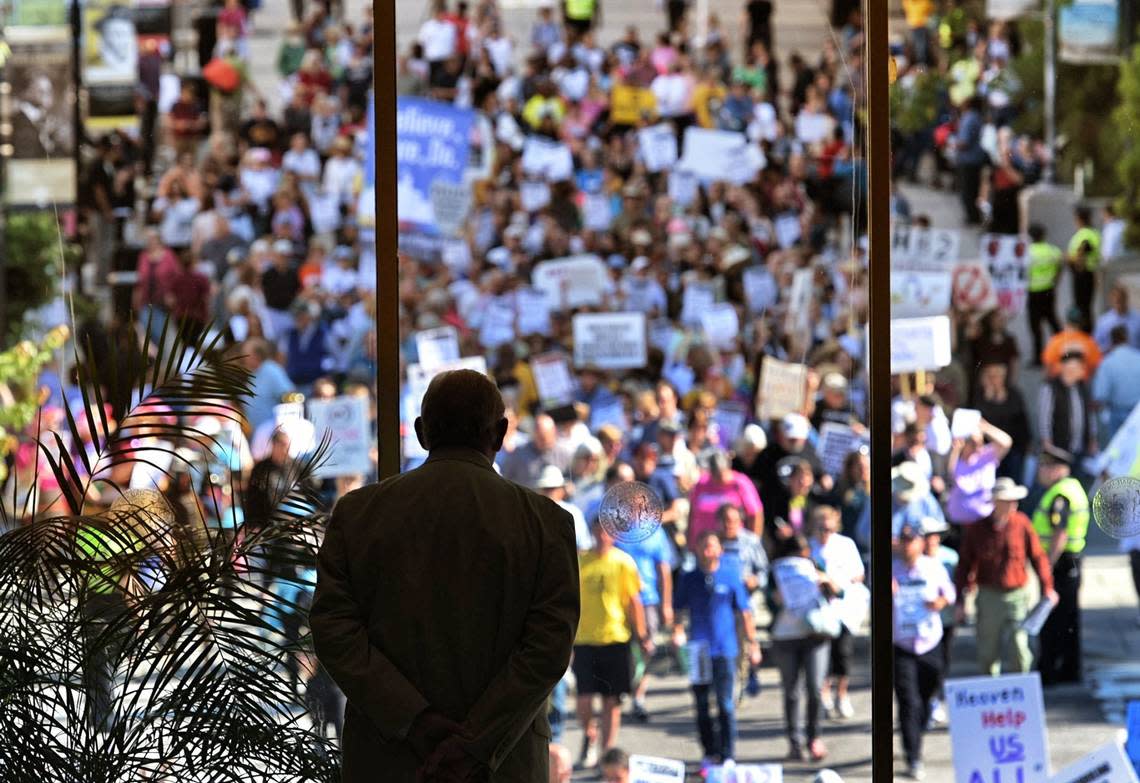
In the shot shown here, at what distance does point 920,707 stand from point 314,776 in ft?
11.4

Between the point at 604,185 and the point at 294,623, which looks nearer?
the point at 294,623

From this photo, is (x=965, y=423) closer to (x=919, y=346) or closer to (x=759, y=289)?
(x=919, y=346)

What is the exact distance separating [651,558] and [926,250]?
361 cm

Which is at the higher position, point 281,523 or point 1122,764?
point 281,523

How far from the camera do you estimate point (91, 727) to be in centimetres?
227

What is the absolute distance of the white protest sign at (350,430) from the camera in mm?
5355

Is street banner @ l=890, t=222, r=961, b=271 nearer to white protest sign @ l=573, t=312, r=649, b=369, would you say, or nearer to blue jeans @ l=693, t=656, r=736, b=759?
white protest sign @ l=573, t=312, r=649, b=369

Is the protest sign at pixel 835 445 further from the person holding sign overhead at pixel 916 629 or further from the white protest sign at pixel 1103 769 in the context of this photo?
the white protest sign at pixel 1103 769

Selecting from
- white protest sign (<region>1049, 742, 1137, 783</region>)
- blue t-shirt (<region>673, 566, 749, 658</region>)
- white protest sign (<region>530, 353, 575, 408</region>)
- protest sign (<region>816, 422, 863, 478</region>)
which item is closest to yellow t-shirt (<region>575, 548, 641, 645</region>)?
blue t-shirt (<region>673, 566, 749, 658</region>)

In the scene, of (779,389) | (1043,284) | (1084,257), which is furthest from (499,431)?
(1084,257)

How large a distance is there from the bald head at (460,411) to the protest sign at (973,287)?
5.76 meters

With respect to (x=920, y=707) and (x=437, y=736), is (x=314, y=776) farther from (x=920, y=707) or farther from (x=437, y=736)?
(x=920, y=707)

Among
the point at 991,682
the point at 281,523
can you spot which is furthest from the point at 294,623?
the point at 991,682

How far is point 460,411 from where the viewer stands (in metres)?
2.01
